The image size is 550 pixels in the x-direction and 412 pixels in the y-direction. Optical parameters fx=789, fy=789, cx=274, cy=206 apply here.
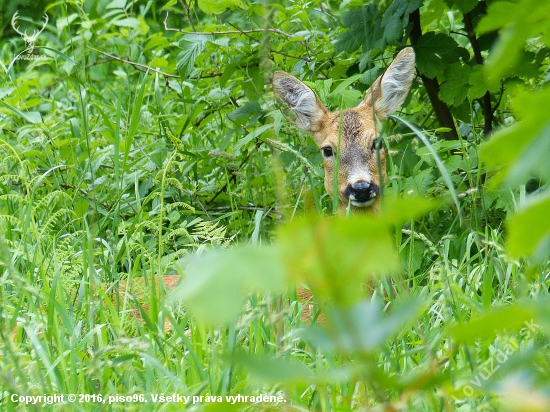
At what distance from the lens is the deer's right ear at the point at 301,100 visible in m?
4.26

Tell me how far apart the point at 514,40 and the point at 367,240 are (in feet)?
0.78

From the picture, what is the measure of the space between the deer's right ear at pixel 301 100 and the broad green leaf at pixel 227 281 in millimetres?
3646

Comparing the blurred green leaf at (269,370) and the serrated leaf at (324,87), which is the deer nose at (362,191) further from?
the blurred green leaf at (269,370)

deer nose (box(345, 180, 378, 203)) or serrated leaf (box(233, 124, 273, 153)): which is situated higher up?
serrated leaf (box(233, 124, 273, 153))

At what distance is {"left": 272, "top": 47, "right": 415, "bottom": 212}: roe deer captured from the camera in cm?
384

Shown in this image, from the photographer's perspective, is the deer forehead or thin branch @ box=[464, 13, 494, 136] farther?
the deer forehead

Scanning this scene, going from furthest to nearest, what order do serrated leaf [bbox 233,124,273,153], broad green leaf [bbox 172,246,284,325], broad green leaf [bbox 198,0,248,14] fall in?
1. broad green leaf [bbox 198,0,248,14]
2. serrated leaf [bbox 233,124,273,153]
3. broad green leaf [bbox 172,246,284,325]

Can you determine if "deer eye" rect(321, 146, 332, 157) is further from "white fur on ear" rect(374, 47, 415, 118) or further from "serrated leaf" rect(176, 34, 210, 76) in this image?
"serrated leaf" rect(176, 34, 210, 76)

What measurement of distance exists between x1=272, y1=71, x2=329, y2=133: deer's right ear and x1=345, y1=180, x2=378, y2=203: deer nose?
1.71ft

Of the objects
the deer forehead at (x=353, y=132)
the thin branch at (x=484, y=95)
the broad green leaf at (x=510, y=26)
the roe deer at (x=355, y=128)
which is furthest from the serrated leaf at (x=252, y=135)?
the broad green leaf at (x=510, y=26)

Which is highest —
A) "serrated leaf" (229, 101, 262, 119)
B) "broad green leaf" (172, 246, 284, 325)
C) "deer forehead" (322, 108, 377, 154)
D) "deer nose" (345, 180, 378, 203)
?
"broad green leaf" (172, 246, 284, 325)

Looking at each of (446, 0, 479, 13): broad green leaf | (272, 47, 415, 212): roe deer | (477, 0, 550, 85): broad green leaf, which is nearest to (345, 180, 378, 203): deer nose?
(272, 47, 415, 212): roe deer

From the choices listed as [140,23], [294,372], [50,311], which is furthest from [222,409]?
[140,23]

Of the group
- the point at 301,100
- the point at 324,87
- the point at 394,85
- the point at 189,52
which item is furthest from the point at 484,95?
the point at 189,52
